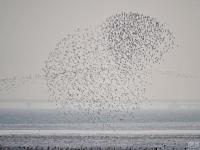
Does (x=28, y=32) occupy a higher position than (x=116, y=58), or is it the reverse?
(x=28, y=32)

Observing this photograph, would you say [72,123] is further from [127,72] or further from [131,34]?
[131,34]

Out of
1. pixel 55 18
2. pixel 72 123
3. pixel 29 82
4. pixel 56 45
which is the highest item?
pixel 55 18

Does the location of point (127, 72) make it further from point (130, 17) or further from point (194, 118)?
point (194, 118)

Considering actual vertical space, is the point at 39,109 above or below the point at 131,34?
below

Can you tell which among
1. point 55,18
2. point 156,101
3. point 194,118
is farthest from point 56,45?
point 194,118

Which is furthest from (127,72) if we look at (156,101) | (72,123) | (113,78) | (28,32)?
(28,32)
